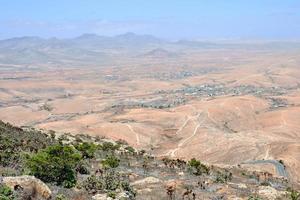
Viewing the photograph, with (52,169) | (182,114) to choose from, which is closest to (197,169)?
(52,169)

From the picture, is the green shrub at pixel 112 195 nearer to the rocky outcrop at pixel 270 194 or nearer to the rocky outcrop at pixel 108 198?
the rocky outcrop at pixel 108 198

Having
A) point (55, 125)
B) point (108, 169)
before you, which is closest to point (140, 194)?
point (108, 169)

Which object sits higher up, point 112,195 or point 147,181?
point 112,195

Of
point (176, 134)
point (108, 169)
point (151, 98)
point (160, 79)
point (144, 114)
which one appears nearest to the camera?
point (108, 169)

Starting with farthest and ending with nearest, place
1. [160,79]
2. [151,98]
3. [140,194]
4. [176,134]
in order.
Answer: [160,79] < [151,98] < [176,134] < [140,194]

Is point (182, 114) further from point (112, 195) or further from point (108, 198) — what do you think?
point (108, 198)

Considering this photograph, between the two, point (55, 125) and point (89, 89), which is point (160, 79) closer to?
point (89, 89)

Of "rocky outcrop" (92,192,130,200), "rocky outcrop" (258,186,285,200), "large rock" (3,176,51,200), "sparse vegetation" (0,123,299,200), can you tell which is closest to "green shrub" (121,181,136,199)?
"sparse vegetation" (0,123,299,200)

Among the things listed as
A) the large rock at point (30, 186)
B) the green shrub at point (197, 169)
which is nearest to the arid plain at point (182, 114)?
the green shrub at point (197, 169)
